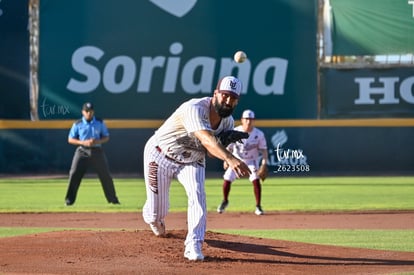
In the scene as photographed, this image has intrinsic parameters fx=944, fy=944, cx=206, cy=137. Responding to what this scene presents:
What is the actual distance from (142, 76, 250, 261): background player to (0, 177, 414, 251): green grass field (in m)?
3.14

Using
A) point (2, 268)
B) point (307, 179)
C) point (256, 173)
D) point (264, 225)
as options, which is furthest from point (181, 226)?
point (307, 179)

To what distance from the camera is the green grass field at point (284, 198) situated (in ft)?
43.5

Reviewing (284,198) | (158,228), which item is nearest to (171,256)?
(158,228)

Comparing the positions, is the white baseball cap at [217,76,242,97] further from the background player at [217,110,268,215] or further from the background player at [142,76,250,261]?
the background player at [217,110,268,215]

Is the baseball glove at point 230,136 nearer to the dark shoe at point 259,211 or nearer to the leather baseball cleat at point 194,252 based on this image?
the leather baseball cleat at point 194,252

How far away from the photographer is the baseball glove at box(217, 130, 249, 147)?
9.44 m

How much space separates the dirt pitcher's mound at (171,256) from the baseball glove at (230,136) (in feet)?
3.96

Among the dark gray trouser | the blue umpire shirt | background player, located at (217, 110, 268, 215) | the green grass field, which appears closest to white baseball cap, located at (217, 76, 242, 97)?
the green grass field

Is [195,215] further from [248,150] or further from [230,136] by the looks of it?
[248,150]

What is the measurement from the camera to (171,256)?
31.3ft

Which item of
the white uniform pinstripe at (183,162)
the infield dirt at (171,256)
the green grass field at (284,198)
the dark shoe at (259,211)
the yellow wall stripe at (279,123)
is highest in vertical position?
the white uniform pinstripe at (183,162)

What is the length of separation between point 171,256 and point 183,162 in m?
0.96

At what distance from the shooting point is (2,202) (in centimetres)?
2006

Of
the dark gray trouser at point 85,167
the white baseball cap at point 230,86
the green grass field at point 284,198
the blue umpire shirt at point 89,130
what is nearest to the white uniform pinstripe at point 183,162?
the white baseball cap at point 230,86
